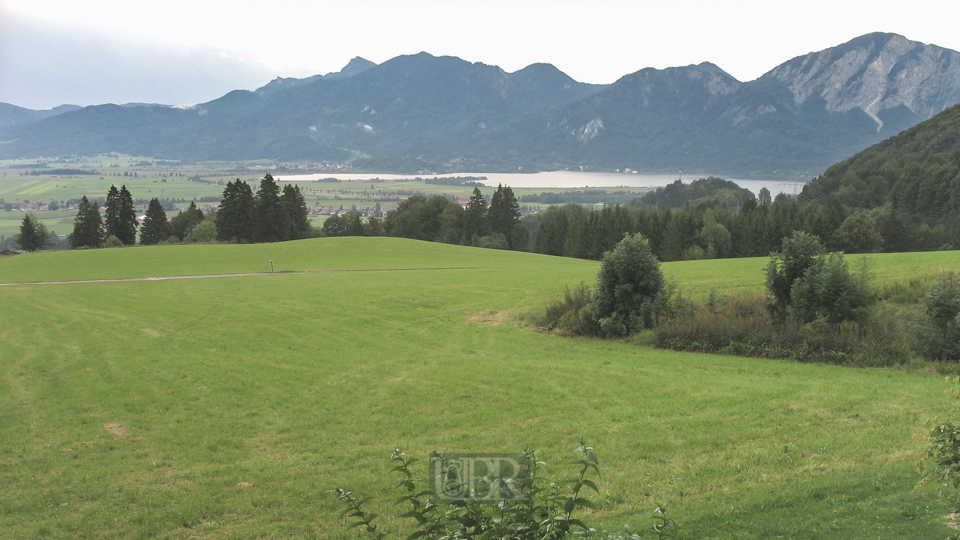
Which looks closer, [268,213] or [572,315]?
[572,315]

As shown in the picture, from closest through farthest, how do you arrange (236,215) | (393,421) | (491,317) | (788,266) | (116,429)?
(116,429)
(393,421)
(788,266)
(491,317)
(236,215)

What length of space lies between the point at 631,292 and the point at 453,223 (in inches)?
2945

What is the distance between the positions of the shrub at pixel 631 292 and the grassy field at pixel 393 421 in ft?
4.38

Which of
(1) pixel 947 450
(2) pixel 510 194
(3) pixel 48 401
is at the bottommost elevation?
(3) pixel 48 401

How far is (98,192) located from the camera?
134 m

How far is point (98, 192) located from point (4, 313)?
13311 cm

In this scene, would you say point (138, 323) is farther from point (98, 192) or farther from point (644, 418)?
point (98, 192)

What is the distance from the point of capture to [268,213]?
7656 centimetres

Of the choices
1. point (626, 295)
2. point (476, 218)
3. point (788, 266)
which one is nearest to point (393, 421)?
point (626, 295)

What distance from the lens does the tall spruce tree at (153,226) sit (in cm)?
8044

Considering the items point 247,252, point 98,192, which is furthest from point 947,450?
point 98,192

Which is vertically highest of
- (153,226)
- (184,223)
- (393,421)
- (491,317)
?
(184,223)

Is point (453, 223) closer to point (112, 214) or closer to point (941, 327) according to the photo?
point (112, 214)

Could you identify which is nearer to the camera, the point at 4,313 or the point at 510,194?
the point at 4,313
